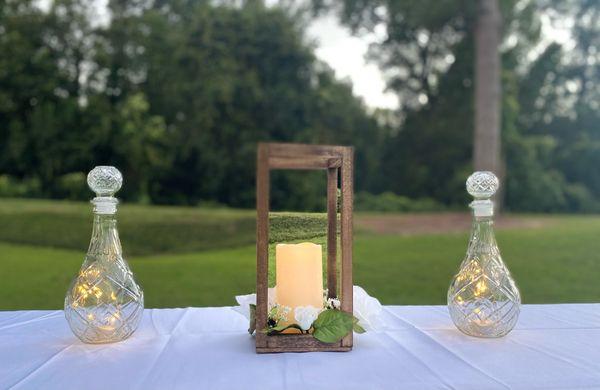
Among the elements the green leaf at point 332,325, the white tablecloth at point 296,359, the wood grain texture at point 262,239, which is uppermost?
the wood grain texture at point 262,239

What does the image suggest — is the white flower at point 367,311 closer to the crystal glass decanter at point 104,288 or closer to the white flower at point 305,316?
the white flower at point 305,316

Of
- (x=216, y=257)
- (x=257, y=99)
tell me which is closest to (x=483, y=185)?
(x=216, y=257)

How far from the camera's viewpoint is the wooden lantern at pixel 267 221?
759mm

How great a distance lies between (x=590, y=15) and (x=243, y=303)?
7.83m

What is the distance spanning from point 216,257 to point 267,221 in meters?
5.16

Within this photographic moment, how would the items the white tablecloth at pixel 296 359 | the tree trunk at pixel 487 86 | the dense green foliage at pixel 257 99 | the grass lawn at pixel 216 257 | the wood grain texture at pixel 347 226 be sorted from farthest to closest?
the dense green foliage at pixel 257 99
the tree trunk at pixel 487 86
the grass lawn at pixel 216 257
the wood grain texture at pixel 347 226
the white tablecloth at pixel 296 359

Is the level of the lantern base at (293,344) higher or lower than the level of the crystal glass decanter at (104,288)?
lower

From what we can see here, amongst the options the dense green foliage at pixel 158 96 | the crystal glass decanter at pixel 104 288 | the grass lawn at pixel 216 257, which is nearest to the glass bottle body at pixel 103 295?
the crystal glass decanter at pixel 104 288

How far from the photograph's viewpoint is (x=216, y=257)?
5820mm

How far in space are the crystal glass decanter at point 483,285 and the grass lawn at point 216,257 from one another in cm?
381

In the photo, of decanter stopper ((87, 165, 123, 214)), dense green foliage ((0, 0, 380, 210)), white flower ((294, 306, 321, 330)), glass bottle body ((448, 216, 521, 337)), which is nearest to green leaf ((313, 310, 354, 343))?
white flower ((294, 306, 321, 330))

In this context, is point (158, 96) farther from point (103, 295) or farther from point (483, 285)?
point (483, 285)

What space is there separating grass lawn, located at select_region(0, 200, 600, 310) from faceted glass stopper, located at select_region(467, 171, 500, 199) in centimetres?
385

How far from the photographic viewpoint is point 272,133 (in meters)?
7.27
